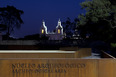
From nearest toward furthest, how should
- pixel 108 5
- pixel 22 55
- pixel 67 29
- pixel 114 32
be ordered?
pixel 22 55 → pixel 108 5 → pixel 114 32 → pixel 67 29

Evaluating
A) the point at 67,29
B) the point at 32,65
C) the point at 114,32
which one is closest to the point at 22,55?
the point at 32,65

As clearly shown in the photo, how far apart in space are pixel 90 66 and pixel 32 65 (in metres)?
2.48

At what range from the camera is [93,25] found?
1416 inches

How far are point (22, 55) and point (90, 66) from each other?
7.98 meters

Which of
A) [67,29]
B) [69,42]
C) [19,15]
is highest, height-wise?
[19,15]

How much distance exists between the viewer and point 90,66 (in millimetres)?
7805

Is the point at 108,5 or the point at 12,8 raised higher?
the point at 12,8

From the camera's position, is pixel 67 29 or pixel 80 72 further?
pixel 67 29

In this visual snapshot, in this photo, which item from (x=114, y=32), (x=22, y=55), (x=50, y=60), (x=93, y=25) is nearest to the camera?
(x=50, y=60)

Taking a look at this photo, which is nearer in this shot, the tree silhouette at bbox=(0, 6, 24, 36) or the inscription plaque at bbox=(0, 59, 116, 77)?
the inscription plaque at bbox=(0, 59, 116, 77)

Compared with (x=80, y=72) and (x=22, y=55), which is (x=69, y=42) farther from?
(x=80, y=72)

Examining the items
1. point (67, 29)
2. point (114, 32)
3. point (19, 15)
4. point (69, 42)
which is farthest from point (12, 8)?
point (114, 32)

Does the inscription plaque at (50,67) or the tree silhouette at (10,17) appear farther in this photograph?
the tree silhouette at (10,17)

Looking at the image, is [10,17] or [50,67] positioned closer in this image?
[50,67]
